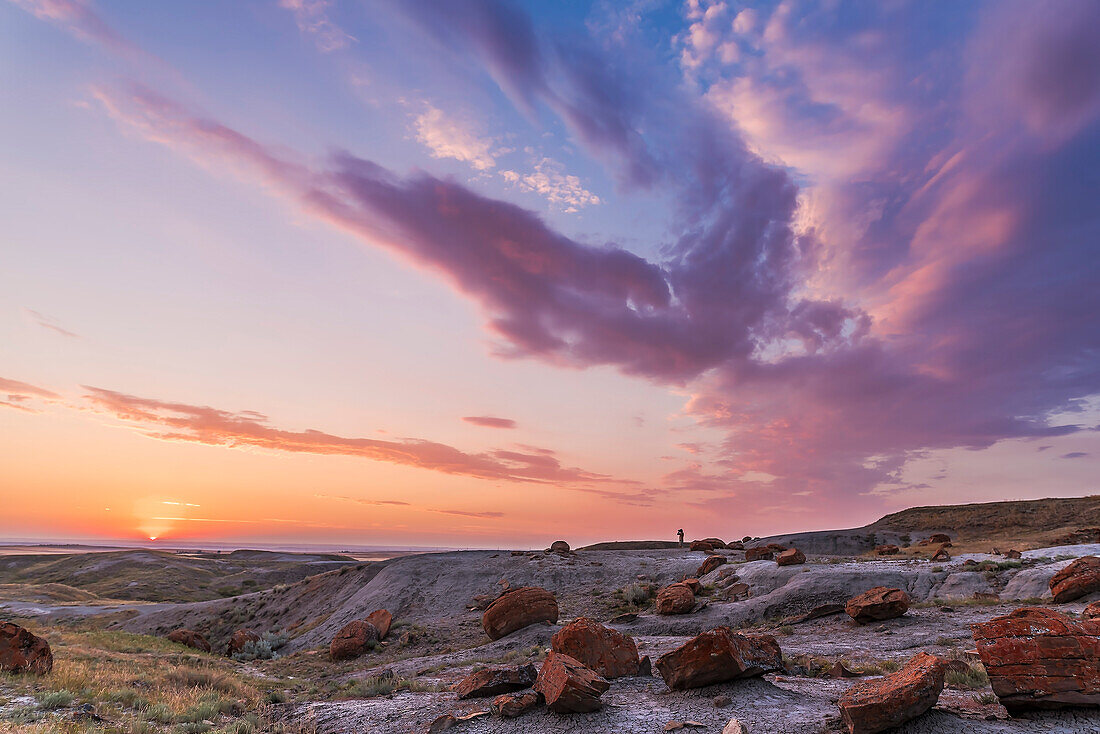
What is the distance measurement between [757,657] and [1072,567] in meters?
17.2

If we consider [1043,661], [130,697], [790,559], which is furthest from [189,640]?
[1043,661]

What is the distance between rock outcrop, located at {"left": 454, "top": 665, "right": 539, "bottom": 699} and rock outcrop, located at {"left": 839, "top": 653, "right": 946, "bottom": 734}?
23.5 ft

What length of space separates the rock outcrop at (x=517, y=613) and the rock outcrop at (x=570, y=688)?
1344cm

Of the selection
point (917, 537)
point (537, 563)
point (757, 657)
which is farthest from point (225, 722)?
point (917, 537)

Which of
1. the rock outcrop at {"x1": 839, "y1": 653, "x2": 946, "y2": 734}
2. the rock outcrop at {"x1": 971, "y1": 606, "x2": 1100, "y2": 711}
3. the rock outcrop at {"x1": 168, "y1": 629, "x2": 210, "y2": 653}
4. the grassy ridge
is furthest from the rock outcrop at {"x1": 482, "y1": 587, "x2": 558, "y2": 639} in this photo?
the grassy ridge

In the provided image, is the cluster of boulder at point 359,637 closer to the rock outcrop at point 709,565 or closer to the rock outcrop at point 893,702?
the rock outcrop at point 709,565

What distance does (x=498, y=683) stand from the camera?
13.4m

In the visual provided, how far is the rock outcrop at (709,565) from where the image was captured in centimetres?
3257

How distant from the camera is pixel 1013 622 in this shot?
956cm

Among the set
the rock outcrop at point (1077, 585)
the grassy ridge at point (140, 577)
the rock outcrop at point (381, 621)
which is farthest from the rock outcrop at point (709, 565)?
the grassy ridge at point (140, 577)

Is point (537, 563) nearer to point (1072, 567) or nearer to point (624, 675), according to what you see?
point (624, 675)

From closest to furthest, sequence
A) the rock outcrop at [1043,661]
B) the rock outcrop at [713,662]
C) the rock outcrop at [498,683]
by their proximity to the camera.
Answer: the rock outcrop at [1043,661] → the rock outcrop at [713,662] → the rock outcrop at [498,683]

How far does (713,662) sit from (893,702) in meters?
4.03

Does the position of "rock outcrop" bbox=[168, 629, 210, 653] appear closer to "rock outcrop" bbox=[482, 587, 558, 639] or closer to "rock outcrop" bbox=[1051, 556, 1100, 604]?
"rock outcrop" bbox=[482, 587, 558, 639]
